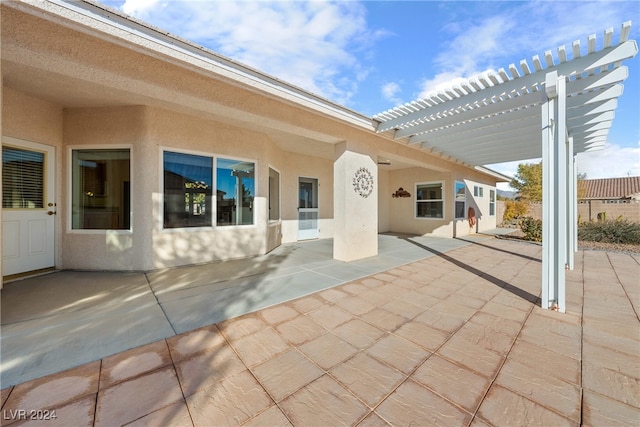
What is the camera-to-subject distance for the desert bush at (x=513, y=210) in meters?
14.3

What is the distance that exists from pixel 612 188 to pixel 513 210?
16164 millimetres

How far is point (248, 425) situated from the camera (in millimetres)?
1408

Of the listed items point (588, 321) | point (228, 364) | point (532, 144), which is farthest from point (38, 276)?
point (532, 144)

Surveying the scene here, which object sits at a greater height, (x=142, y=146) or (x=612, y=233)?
(x=142, y=146)

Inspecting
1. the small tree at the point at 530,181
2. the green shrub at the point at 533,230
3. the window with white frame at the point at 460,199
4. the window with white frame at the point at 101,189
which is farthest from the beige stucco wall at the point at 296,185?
the small tree at the point at 530,181

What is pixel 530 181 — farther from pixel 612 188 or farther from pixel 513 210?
pixel 612 188

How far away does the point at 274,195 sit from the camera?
279 inches

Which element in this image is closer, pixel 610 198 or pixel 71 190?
pixel 71 190

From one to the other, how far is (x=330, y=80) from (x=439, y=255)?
5.65 metres

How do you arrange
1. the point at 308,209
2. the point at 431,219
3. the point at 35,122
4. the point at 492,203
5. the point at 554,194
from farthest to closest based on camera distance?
1. the point at 492,203
2. the point at 431,219
3. the point at 308,209
4. the point at 35,122
5. the point at 554,194

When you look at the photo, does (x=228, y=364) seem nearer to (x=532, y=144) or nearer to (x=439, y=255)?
(x=439, y=255)

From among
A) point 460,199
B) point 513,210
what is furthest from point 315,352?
point 513,210

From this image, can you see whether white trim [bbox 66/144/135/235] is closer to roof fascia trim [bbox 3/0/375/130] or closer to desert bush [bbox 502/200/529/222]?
roof fascia trim [bbox 3/0/375/130]

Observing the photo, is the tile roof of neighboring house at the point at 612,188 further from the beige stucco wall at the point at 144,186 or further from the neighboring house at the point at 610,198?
the beige stucco wall at the point at 144,186
